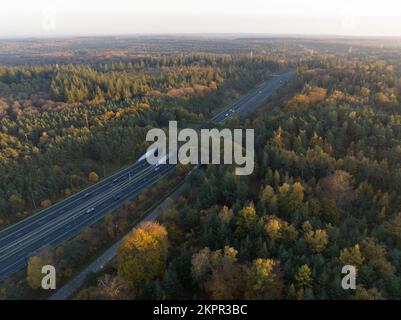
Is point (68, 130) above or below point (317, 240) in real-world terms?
above

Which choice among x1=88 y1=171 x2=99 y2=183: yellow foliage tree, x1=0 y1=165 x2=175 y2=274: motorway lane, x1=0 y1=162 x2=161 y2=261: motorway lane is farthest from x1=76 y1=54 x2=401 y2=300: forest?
x1=88 y1=171 x2=99 y2=183: yellow foliage tree

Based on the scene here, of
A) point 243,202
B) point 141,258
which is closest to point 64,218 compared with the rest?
point 141,258

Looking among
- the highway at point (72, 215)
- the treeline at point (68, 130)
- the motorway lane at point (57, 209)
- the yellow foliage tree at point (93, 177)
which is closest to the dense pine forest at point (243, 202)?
the yellow foliage tree at point (93, 177)

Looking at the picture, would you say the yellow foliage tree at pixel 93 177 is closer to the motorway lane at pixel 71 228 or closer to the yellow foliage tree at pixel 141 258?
the motorway lane at pixel 71 228

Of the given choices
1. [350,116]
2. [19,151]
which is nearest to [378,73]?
[350,116]

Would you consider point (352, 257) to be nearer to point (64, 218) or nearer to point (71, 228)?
point (71, 228)
